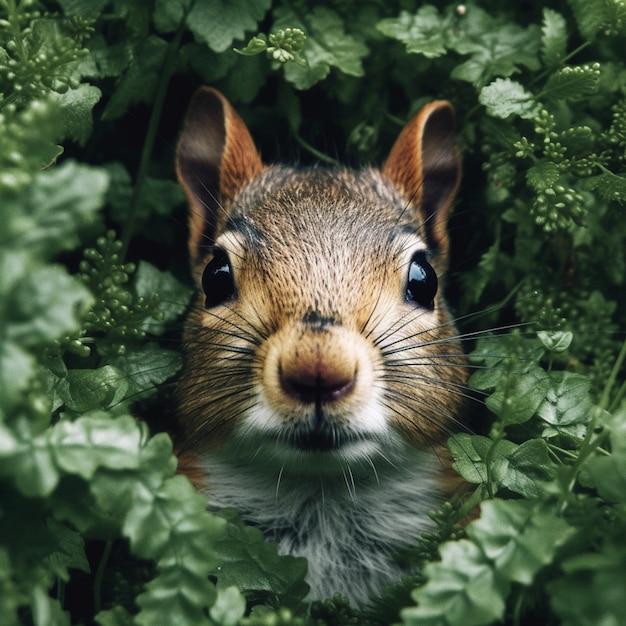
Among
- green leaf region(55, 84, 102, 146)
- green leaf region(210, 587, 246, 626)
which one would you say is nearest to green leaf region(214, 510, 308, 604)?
green leaf region(210, 587, 246, 626)

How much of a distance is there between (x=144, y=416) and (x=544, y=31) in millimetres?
2249

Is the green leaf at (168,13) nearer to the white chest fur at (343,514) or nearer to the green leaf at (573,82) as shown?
the green leaf at (573,82)

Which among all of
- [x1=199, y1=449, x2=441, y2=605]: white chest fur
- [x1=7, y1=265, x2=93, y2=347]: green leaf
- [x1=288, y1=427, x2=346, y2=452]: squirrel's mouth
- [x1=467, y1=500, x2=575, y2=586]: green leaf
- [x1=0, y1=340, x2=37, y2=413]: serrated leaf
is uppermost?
[x1=7, y1=265, x2=93, y2=347]: green leaf

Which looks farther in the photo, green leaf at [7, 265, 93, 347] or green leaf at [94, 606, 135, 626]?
green leaf at [94, 606, 135, 626]

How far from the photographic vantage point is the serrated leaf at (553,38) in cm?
316

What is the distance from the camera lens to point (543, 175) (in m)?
2.98

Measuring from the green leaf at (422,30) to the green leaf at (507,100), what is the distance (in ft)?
1.14

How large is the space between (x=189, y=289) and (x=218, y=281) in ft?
1.67

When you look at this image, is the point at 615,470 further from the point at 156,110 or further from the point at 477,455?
the point at 156,110

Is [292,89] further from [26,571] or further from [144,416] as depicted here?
[26,571]

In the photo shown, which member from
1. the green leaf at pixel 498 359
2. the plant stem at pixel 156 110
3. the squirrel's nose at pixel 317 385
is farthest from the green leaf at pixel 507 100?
the squirrel's nose at pixel 317 385

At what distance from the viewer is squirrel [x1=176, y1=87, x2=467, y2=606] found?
2412 millimetres

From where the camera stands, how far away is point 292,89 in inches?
147

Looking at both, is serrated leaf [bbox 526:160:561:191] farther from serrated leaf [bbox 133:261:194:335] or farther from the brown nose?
serrated leaf [bbox 133:261:194:335]
